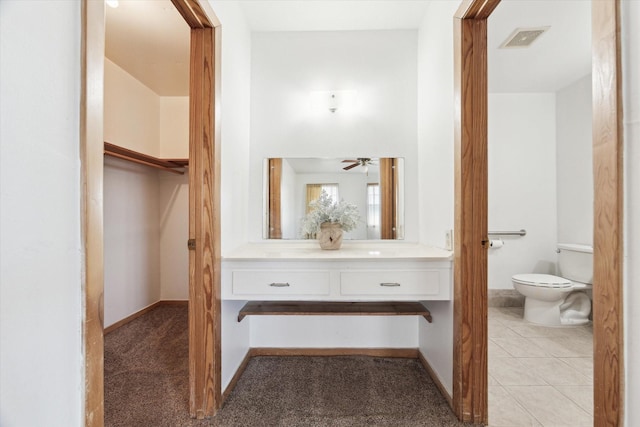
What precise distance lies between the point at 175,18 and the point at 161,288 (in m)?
2.79

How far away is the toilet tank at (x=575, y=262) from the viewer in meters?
2.74

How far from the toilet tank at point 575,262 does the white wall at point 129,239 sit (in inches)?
175

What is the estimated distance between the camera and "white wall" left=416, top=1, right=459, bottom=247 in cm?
168

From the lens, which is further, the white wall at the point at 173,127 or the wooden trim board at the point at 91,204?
the white wall at the point at 173,127

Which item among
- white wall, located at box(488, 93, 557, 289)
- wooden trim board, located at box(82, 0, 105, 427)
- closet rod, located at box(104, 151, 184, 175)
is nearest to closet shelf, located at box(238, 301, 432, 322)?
wooden trim board, located at box(82, 0, 105, 427)

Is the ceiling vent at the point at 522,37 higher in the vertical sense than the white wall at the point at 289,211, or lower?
higher

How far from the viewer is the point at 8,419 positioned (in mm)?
541

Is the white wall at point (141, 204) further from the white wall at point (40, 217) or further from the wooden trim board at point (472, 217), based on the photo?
the wooden trim board at point (472, 217)

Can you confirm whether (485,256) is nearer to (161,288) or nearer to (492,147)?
(492,147)

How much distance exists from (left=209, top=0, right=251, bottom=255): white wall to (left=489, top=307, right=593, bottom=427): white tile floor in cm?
186

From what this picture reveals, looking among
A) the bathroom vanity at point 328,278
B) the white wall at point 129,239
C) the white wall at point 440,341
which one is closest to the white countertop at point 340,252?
the bathroom vanity at point 328,278

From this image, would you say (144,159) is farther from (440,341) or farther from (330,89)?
(440,341)

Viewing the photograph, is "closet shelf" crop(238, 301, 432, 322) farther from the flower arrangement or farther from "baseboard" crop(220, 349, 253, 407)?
the flower arrangement

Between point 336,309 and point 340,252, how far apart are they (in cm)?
37
